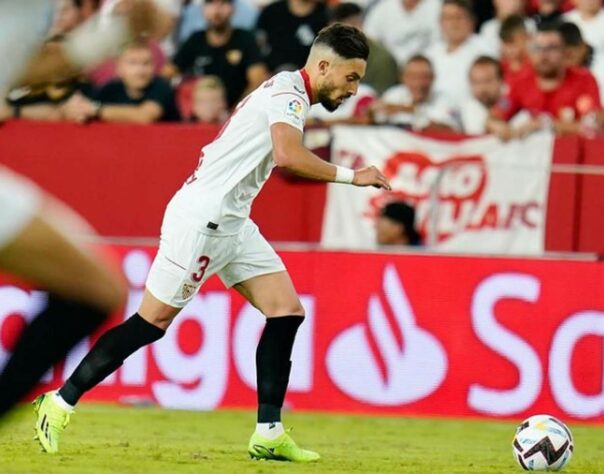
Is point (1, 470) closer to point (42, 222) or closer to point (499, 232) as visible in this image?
point (42, 222)

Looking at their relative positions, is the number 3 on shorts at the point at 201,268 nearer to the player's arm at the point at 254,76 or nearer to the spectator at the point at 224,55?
the spectator at the point at 224,55

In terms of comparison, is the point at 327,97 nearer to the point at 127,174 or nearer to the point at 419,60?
the point at 127,174

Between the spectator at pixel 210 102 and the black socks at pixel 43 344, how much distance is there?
8339 millimetres

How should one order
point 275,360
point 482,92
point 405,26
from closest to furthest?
1. point 275,360
2. point 482,92
3. point 405,26

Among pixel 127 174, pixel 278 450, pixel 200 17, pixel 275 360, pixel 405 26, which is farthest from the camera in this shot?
pixel 200 17

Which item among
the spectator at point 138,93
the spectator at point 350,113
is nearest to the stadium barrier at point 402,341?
the spectator at point 350,113

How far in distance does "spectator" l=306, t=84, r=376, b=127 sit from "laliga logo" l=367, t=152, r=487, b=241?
948mm

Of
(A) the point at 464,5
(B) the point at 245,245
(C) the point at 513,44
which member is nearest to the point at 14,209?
(B) the point at 245,245

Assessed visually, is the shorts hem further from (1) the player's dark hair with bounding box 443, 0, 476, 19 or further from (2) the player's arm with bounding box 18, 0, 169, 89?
(1) the player's dark hair with bounding box 443, 0, 476, 19

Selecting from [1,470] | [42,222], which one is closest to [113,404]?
[1,470]

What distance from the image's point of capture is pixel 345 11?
15461 mm

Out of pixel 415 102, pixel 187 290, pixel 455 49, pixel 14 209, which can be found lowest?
pixel 14 209

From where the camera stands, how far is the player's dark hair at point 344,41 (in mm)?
9180

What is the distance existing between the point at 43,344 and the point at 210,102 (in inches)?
334
